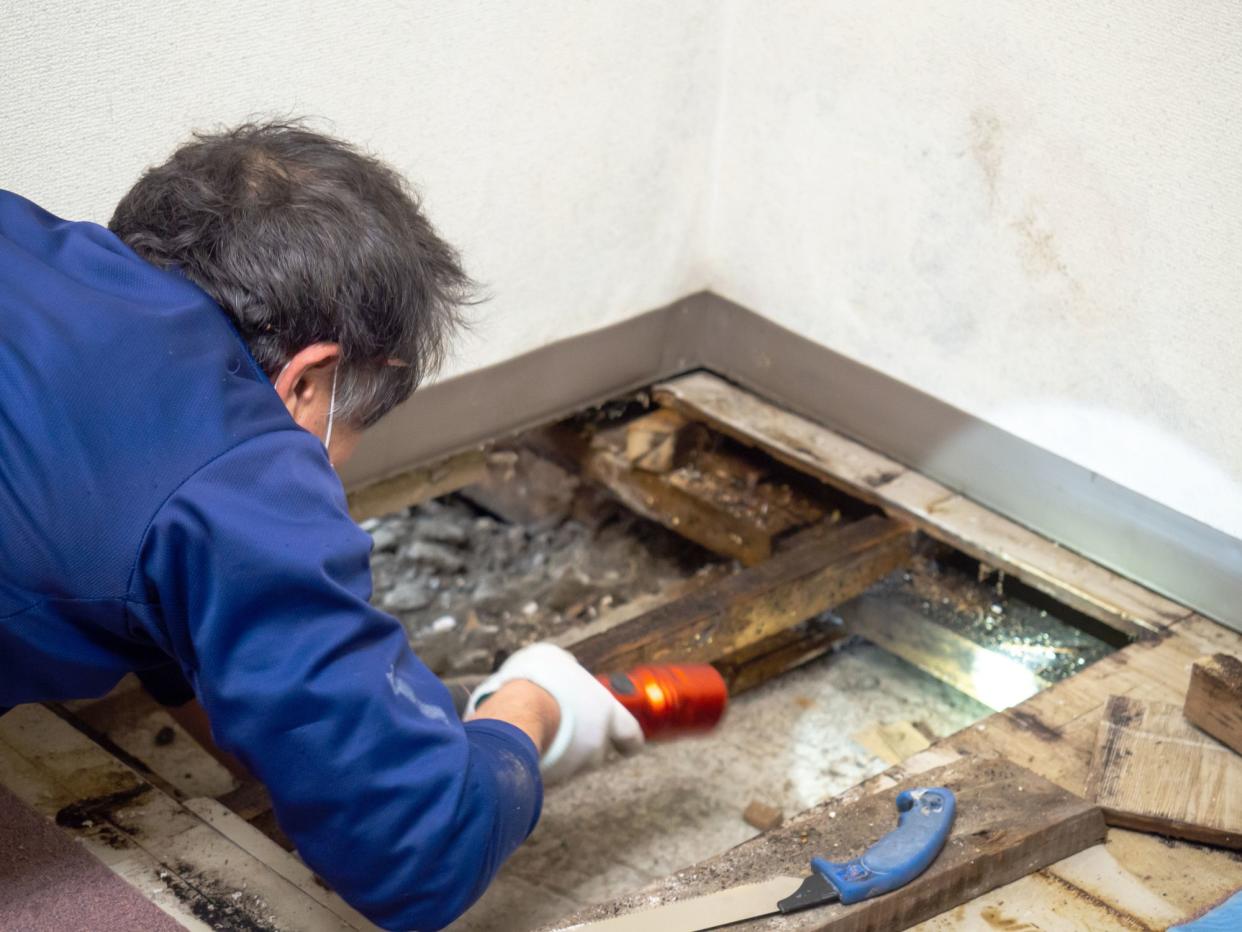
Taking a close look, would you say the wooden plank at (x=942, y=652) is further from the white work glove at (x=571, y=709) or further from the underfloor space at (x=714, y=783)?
the white work glove at (x=571, y=709)

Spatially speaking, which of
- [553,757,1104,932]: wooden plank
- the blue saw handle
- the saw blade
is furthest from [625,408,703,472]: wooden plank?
the saw blade

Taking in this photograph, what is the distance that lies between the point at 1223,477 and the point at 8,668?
1.72 metres

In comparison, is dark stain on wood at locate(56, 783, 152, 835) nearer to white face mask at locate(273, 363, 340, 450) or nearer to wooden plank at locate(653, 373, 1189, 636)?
white face mask at locate(273, 363, 340, 450)

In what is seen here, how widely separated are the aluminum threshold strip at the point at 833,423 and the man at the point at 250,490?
3.56 ft

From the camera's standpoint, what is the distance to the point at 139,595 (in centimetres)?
116

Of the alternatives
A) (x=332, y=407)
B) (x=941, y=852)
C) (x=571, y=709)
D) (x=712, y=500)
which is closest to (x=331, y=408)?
(x=332, y=407)

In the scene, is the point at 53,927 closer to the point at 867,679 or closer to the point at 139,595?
the point at 139,595

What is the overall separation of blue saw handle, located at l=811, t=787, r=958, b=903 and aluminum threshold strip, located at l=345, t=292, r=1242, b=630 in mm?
822

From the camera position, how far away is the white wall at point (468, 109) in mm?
1801

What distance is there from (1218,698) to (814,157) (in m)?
1.20

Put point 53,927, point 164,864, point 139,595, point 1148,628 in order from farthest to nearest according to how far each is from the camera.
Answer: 1. point 1148,628
2. point 164,864
3. point 53,927
4. point 139,595

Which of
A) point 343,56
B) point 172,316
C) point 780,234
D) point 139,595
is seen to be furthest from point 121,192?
point 780,234

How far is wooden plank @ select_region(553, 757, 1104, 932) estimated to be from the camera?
1470 millimetres

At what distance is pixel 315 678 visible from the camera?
3.78 ft
